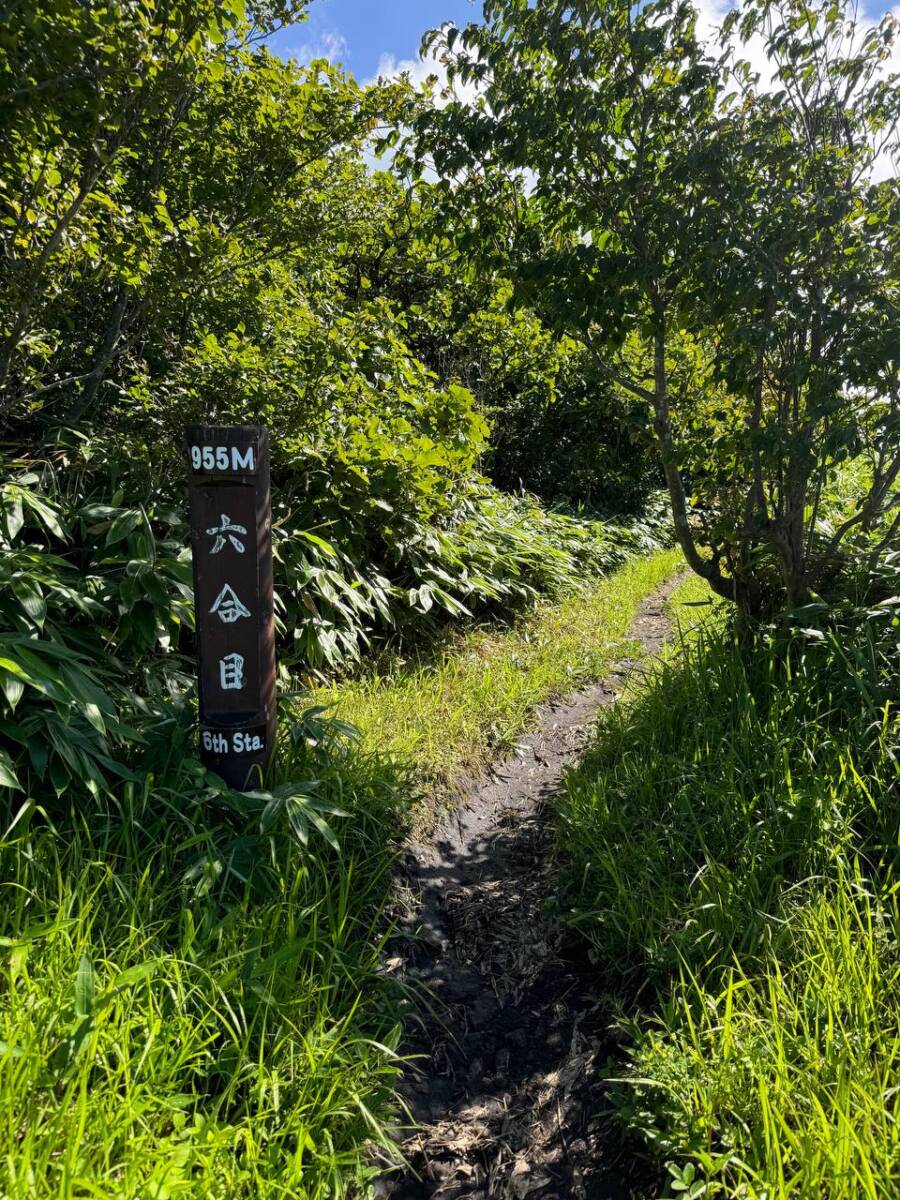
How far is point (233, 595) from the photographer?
8.39 ft

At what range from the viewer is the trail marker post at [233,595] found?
2488 mm

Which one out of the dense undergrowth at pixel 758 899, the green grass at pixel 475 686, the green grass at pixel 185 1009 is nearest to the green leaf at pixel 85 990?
the green grass at pixel 185 1009

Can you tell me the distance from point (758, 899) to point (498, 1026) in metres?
0.99

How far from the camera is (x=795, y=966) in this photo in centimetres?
216

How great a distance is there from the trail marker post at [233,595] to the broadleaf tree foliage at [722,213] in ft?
6.48

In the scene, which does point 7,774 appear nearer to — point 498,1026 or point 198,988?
point 198,988

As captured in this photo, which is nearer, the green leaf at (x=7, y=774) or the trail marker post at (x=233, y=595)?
the green leaf at (x=7, y=774)

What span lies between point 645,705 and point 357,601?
185 centimetres

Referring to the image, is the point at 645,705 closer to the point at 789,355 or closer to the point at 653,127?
the point at 789,355

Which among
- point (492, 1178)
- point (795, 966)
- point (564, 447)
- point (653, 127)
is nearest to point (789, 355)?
point (653, 127)

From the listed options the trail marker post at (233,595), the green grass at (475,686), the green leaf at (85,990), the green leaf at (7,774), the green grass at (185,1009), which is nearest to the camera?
the green grass at (185,1009)

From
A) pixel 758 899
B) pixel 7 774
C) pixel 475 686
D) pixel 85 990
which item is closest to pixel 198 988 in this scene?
pixel 85 990

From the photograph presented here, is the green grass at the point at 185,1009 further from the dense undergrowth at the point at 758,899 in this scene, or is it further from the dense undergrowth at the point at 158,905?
the dense undergrowth at the point at 758,899

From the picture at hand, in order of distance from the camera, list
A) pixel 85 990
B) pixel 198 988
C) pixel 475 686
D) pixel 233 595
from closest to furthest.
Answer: pixel 85 990 < pixel 198 988 < pixel 233 595 < pixel 475 686
